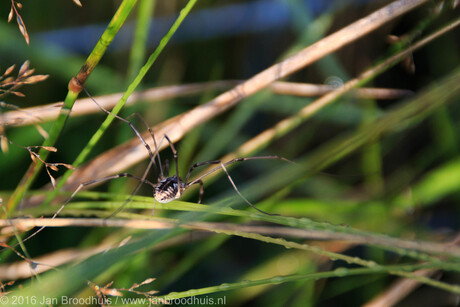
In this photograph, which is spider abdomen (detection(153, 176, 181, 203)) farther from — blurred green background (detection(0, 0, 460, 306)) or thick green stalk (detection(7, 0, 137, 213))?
thick green stalk (detection(7, 0, 137, 213))

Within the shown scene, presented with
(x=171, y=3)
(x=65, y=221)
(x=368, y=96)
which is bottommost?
(x=65, y=221)

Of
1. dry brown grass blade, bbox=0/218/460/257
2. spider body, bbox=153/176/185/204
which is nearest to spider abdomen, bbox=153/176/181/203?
spider body, bbox=153/176/185/204

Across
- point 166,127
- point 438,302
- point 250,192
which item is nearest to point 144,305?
point 250,192

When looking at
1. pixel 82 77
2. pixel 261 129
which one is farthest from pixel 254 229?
pixel 261 129

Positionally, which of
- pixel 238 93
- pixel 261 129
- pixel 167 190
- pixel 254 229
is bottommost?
→ pixel 254 229

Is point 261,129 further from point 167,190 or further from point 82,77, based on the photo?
point 82,77

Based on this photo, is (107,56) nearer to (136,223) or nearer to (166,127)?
(166,127)
